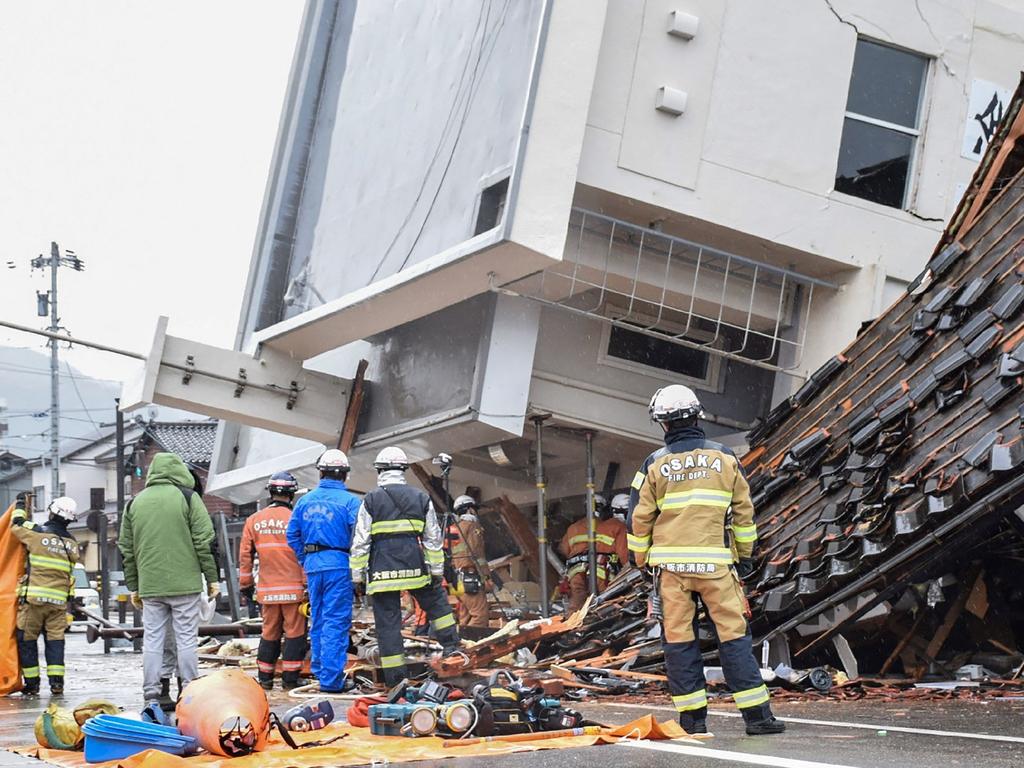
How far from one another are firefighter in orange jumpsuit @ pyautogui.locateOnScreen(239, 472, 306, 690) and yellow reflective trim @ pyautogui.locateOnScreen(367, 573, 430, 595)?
4.58ft

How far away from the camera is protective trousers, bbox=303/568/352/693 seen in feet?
31.0

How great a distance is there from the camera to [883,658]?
926 cm

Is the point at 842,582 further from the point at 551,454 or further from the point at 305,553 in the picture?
the point at 551,454

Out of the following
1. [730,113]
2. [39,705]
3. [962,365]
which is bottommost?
[39,705]

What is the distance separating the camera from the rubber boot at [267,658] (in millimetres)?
10391

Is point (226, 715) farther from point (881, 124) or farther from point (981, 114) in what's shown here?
point (981, 114)

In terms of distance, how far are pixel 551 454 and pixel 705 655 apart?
8.25m

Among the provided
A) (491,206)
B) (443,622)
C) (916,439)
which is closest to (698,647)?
(916,439)

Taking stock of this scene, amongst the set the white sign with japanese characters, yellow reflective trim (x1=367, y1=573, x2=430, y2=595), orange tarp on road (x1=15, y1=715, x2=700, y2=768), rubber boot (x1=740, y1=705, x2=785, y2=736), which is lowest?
orange tarp on road (x1=15, y1=715, x2=700, y2=768)

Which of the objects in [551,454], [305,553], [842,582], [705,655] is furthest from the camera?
[551,454]

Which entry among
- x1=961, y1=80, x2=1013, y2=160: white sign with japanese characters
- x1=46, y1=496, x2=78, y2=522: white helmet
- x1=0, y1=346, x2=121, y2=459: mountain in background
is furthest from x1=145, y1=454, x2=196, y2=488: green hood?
x1=0, y1=346, x2=121, y2=459: mountain in background

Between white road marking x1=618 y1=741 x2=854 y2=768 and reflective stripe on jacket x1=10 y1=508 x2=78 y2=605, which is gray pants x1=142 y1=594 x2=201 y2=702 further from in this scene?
white road marking x1=618 y1=741 x2=854 y2=768

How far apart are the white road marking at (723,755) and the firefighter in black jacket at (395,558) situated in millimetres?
3757

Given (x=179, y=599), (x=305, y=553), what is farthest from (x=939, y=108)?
(x=179, y=599)
